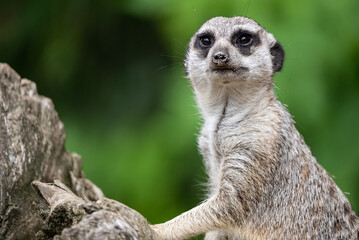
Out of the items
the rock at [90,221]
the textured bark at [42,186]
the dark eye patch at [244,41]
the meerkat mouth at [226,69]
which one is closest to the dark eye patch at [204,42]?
the dark eye patch at [244,41]

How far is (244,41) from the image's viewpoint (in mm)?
5508

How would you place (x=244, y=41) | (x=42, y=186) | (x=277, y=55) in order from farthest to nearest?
(x=277, y=55) → (x=244, y=41) → (x=42, y=186)

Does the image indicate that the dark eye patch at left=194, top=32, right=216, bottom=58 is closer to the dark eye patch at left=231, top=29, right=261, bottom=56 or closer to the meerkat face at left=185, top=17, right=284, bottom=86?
the meerkat face at left=185, top=17, right=284, bottom=86

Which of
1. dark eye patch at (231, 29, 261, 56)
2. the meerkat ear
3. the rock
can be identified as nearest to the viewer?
the rock

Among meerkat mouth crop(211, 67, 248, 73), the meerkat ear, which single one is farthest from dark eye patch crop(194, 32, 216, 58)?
the meerkat ear

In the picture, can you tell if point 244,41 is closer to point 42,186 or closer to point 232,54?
point 232,54

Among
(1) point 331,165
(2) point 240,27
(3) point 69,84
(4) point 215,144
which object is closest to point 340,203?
(4) point 215,144

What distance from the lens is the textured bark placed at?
154 inches

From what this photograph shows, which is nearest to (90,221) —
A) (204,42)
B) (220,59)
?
(220,59)

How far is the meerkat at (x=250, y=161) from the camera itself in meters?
5.02

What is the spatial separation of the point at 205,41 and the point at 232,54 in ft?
1.50

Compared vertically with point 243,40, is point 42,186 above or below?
below

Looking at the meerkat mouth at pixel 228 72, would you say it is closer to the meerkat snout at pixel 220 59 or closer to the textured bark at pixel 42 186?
the meerkat snout at pixel 220 59

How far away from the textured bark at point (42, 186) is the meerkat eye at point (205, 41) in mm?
1458
